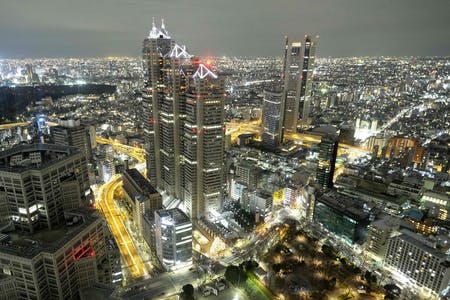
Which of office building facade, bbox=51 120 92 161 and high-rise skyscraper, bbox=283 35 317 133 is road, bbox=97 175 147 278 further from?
high-rise skyscraper, bbox=283 35 317 133

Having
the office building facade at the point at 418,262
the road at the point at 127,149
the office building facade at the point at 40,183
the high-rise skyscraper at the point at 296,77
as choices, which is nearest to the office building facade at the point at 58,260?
the office building facade at the point at 40,183

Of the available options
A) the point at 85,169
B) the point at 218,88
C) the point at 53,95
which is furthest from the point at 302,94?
the point at 53,95

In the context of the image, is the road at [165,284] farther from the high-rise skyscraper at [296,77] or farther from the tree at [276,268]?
the high-rise skyscraper at [296,77]

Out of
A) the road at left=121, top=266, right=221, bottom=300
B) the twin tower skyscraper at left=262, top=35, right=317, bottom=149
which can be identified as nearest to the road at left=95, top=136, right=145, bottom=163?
the twin tower skyscraper at left=262, top=35, right=317, bottom=149

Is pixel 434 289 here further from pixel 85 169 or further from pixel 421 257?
pixel 85 169

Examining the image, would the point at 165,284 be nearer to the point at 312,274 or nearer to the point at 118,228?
the point at 118,228
